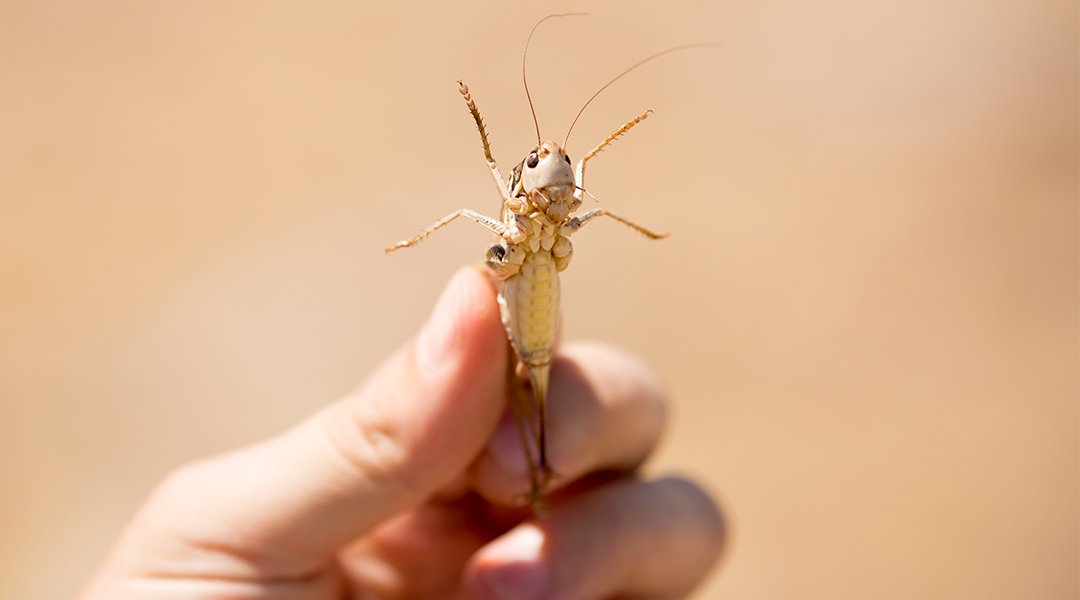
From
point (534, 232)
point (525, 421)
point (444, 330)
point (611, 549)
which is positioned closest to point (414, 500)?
point (525, 421)

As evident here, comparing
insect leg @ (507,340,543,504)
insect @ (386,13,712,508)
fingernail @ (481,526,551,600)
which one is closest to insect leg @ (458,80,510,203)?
insect @ (386,13,712,508)

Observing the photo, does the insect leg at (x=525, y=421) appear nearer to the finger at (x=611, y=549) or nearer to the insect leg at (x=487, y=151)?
the finger at (x=611, y=549)

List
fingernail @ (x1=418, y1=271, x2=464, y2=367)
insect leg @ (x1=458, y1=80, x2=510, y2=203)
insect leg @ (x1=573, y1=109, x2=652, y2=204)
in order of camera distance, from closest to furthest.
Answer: insect leg @ (x1=458, y1=80, x2=510, y2=203), insect leg @ (x1=573, y1=109, x2=652, y2=204), fingernail @ (x1=418, y1=271, x2=464, y2=367)

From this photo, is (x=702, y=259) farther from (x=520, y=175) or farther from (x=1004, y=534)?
(x=520, y=175)

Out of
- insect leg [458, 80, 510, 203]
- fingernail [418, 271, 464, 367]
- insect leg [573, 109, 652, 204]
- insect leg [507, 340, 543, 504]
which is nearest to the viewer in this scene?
insect leg [458, 80, 510, 203]

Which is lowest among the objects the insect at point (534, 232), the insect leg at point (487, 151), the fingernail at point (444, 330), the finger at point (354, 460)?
the finger at point (354, 460)

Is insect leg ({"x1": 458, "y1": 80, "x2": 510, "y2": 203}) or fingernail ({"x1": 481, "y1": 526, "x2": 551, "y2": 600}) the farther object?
fingernail ({"x1": 481, "y1": 526, "x2": 551, "y2": 600})

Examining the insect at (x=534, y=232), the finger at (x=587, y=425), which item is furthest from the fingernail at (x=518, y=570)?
the insect at (x=534, y=232)

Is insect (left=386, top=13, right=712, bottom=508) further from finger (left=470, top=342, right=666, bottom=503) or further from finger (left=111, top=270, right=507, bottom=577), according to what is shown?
finger (left=470, top=342, right=666, bottom=503)
